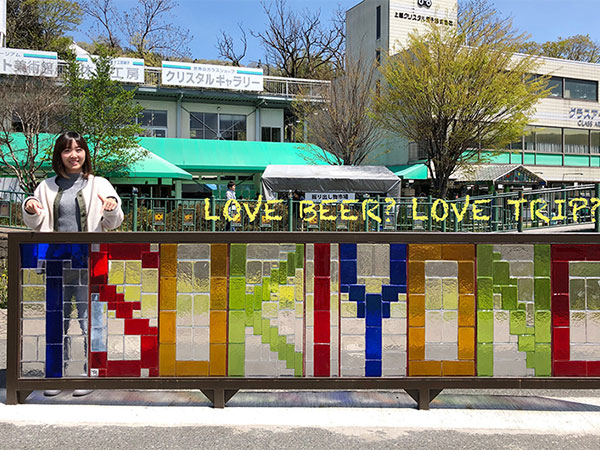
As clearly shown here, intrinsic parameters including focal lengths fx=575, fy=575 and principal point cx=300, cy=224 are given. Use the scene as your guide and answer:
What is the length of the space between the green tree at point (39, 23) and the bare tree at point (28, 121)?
14661 mm

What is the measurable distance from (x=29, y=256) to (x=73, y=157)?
807mm

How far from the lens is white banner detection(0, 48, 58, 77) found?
25.6 meters

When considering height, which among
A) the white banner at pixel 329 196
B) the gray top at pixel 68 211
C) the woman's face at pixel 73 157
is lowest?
the gray top at pixel 68 211

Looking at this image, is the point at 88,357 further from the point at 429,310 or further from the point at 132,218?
the point at 132,218

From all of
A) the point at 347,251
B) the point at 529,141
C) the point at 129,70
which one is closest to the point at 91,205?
the point at 347,251

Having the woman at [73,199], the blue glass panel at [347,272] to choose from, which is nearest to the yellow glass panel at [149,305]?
the woman at [73,199]

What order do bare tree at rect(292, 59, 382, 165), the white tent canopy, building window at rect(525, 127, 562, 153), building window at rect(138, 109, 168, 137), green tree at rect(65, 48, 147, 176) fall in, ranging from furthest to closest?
1. building window at rect(525, 127, 562, 153)
2. building window at rect(138, 109, 168, 137)
3. bare tree at rect(292, 59, 382, 165)
4. green tree at rect(65, 48, 147, 176)
5. the white tent canopy

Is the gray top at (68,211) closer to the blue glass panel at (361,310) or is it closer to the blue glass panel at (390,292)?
the blue glass panel at (361,310)

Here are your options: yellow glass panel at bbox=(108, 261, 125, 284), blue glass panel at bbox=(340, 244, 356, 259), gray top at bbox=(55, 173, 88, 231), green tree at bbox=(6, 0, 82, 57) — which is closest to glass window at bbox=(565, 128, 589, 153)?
green tree at bbox=(6, 0, 82, 57)

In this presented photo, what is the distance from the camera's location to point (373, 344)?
394 centimetres

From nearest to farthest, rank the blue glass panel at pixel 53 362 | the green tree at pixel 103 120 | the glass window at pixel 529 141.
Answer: the blue glass panel at pixel 53 362
the green tree at pixel 103 120
the glass window at pixel 529 141

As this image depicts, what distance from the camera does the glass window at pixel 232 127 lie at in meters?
32.8

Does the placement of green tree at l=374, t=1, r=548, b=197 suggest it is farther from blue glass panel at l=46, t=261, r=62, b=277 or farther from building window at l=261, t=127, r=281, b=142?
blue glass panel at l=46, t=261, r=62, b=277

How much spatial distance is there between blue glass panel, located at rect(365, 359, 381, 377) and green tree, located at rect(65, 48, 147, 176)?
21.2 meters
